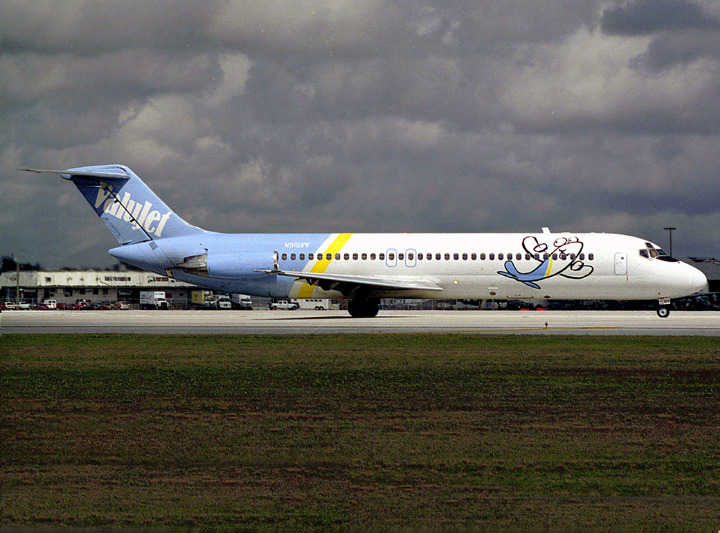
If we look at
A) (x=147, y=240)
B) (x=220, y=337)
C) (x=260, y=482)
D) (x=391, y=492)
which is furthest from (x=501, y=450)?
(x=147, y=240)

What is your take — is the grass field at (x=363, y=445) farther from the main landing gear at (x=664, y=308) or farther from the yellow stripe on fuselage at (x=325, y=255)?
the main landing gear at (x=664, y=308)

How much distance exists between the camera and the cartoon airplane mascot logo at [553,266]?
4484 cm

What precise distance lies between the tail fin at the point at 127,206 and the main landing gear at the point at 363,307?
36.4 ft

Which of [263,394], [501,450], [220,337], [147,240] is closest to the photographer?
[501,450]

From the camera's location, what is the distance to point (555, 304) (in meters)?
84.9

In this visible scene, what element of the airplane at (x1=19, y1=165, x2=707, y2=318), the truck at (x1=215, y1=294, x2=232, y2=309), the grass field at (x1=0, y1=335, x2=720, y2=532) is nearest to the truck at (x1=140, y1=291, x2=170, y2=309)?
the truck at (x1=215, y1=294, x2=232, y2=309)

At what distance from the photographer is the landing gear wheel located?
4672 cm

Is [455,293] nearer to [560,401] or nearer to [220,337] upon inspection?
[220,337]

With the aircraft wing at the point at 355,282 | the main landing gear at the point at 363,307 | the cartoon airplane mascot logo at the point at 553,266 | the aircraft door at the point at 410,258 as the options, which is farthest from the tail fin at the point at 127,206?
the cartoon airplane mascot logo at the point at 553,266

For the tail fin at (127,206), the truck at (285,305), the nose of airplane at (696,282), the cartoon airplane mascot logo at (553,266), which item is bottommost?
Result: the truck at (285,305)

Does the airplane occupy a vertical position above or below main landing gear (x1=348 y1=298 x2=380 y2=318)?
above

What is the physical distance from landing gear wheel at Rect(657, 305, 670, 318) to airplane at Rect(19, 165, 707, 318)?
4.4 inches

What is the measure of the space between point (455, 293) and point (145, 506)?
38.8 metres

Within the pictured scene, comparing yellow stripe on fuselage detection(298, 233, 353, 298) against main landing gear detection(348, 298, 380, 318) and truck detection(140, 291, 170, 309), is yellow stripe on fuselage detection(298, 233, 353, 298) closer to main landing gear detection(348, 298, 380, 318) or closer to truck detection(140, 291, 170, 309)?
main landing gear detection(348, 298, 380, 318)
